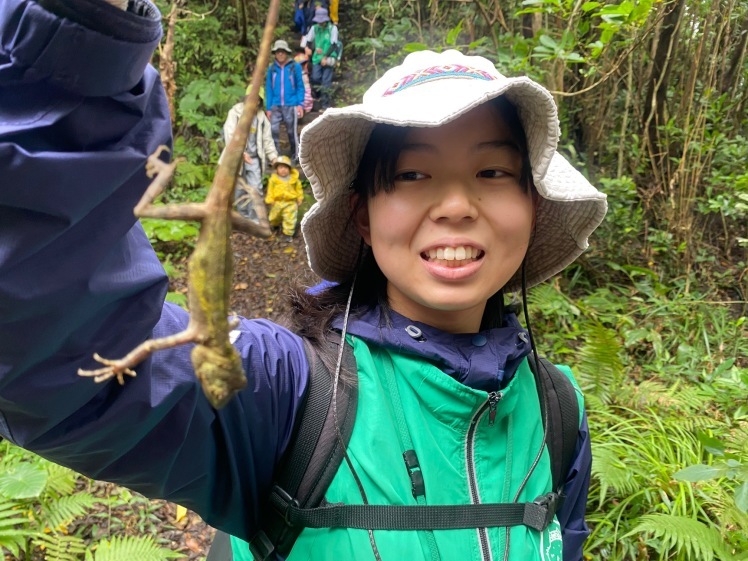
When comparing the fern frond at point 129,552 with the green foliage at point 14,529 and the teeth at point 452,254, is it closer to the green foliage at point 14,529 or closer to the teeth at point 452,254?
the green foliage at point 14,529

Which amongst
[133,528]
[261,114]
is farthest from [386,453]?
[261,114]

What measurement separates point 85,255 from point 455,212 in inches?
40.8

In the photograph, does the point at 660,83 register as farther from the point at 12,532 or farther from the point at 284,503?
the point at 12,532

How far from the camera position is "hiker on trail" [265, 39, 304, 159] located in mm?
10906

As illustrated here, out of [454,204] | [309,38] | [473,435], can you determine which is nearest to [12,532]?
[473,435]

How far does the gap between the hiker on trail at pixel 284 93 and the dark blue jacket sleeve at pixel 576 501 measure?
9451 mm

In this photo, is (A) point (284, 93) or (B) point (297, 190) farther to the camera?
(A) point (284, 93)

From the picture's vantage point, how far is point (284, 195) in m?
9.37

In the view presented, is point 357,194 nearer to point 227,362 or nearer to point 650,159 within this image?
point 227,362

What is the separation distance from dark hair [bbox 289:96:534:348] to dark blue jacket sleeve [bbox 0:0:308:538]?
63cm

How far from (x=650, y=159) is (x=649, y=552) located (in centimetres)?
559

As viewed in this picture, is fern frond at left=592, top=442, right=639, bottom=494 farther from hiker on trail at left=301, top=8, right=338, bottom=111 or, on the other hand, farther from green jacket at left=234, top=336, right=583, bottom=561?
hiker on trail at left=301, top=8, right=338, bottom=111

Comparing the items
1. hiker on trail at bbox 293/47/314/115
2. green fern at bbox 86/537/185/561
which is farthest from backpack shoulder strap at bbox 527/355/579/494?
hiker on trail at bbox 293/47/314/115

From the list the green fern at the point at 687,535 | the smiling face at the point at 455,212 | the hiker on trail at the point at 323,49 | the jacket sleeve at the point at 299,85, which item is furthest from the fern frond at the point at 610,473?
the hiker on trail at the point at 323,49
